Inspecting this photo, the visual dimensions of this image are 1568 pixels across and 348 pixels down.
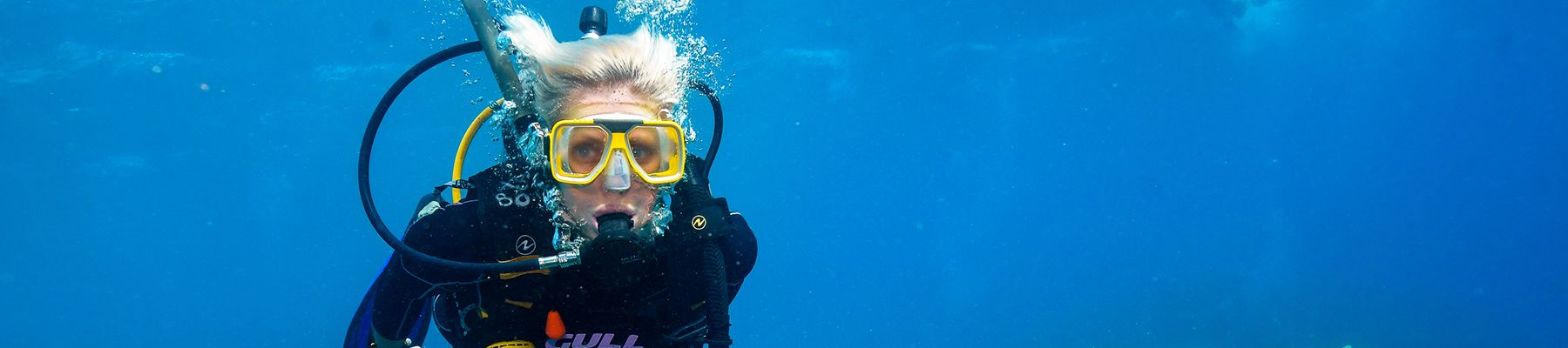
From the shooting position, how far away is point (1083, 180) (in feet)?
160

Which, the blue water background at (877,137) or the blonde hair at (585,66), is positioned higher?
the blue water background at (877,137)

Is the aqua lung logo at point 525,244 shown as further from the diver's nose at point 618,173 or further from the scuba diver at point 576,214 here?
the diver's nose at point 618,173

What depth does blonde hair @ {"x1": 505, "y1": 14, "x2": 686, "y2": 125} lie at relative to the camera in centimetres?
280

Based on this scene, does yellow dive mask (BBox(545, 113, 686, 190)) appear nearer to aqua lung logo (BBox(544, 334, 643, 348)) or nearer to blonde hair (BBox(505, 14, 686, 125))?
blonde hair (BBox(505, 14, 686, 125))

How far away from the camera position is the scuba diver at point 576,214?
268 centimetres

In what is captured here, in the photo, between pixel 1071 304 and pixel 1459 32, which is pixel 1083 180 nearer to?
pixel 1071 304

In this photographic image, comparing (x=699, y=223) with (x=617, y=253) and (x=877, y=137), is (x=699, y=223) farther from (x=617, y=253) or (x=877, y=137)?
(x=877, y=137)

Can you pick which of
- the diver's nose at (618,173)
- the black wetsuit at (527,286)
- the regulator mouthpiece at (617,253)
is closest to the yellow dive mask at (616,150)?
the diver's nose at (618,173)

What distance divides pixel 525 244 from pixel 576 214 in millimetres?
296

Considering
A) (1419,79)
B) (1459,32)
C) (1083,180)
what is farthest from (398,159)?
(1419,79)

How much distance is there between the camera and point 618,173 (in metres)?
2.62

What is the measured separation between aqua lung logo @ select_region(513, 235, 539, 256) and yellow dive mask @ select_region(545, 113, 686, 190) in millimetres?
390

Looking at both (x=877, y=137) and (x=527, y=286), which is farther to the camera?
(x=877, y=137)

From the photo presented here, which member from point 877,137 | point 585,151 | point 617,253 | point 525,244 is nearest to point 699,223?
point 617,253
